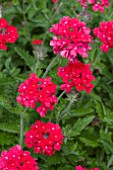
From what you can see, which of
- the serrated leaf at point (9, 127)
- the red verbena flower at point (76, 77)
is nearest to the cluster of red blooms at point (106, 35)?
the red verbena flower at point (76, 77)

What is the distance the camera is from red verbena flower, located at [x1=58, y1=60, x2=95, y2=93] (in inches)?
148

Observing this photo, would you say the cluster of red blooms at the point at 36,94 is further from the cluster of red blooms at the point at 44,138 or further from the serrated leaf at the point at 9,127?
the serrated leaf at the point at 9,127

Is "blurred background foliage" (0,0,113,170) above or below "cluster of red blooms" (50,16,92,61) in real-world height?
below

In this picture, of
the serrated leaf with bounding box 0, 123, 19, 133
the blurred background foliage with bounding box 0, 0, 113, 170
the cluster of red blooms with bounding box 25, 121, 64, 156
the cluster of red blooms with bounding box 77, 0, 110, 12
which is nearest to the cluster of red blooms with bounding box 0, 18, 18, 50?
the blurred background foliage with bounding box 0, 0, 113, 170

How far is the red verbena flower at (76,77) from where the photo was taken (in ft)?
12.4

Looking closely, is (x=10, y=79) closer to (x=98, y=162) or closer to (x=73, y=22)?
(x=73, y=22)

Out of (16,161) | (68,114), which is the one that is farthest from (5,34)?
(16,161)

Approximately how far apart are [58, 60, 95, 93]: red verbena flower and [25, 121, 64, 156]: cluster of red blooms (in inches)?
17.8

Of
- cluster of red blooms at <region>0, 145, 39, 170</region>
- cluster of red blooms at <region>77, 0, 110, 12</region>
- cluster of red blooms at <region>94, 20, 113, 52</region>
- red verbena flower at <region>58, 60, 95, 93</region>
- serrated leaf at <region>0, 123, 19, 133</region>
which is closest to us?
cluster of red blooms at <region>0, 145, 39, 170</region>

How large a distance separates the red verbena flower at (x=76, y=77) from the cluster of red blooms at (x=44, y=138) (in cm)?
45

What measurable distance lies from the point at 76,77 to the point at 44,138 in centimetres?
69

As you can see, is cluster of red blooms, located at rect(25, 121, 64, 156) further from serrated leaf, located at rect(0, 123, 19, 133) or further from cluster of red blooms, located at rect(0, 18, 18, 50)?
cluster of red blooms, located at rect(0, 18, 18, 50)

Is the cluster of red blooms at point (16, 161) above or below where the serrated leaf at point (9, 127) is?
below

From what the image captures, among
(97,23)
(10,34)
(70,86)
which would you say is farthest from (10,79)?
(97,23)
